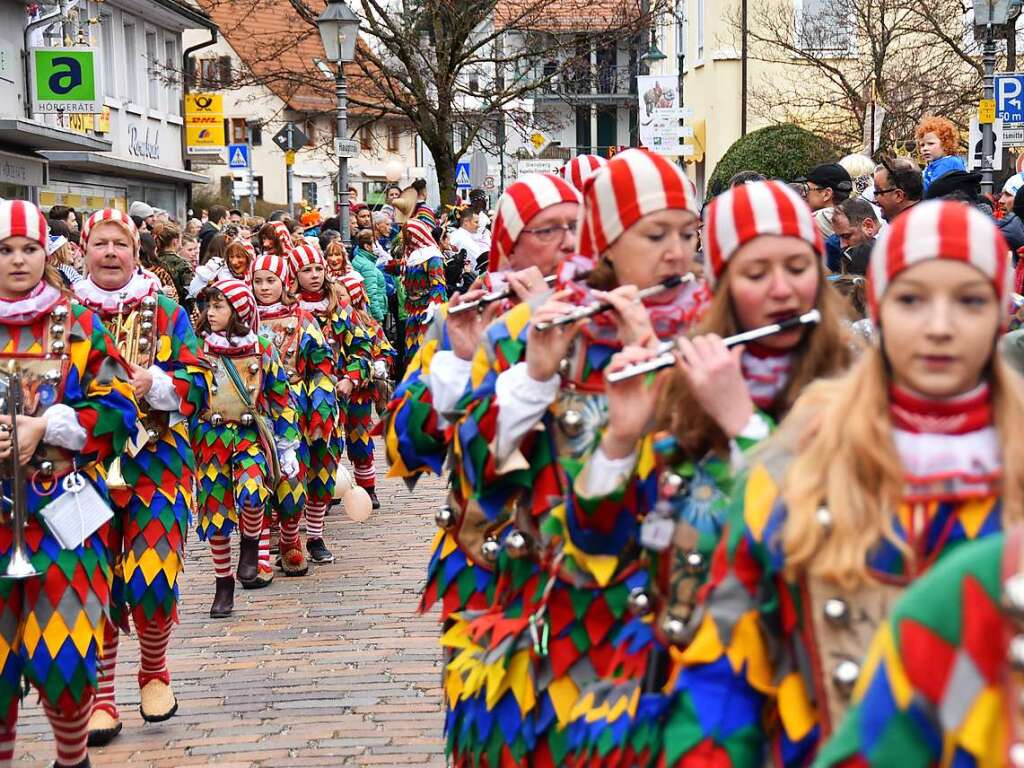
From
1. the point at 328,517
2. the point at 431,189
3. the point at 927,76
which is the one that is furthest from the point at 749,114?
the point at 328,517

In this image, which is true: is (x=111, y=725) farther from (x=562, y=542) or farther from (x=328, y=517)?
(x=328, y=517)

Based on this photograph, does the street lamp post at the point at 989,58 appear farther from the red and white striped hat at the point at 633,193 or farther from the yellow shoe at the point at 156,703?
the red and white striped hat at the point at 633,193

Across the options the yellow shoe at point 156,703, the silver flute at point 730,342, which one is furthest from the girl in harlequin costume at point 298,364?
the silver flute at point 730,342

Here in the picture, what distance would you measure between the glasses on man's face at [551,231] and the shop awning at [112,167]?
70.3 feet

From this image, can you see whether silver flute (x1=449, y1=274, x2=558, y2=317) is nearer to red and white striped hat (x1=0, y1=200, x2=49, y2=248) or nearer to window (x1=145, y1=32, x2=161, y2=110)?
red and white striped hat (x1=0, y1=200, x2=49, y2=248)

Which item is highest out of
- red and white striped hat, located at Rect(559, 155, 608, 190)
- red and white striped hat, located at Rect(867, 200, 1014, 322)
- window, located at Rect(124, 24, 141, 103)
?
window, located at Rect(124, 24, 141, 103)

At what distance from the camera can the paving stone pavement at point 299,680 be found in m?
6.44

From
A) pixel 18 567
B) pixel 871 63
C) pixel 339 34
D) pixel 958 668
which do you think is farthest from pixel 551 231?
pixel 871 63

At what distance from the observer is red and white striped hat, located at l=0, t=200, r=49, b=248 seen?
5500 millimetres

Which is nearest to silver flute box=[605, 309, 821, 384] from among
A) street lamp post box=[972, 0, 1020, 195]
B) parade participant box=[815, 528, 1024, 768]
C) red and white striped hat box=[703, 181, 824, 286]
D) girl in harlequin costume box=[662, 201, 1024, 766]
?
red and white striped hat box=[703, 181, 824, 286]

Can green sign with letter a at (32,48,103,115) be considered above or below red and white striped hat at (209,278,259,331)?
above

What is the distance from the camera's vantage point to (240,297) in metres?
9.18

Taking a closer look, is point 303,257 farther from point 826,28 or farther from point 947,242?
point 826,28

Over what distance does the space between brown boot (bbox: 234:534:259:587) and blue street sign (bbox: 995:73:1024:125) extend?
30.5ft
